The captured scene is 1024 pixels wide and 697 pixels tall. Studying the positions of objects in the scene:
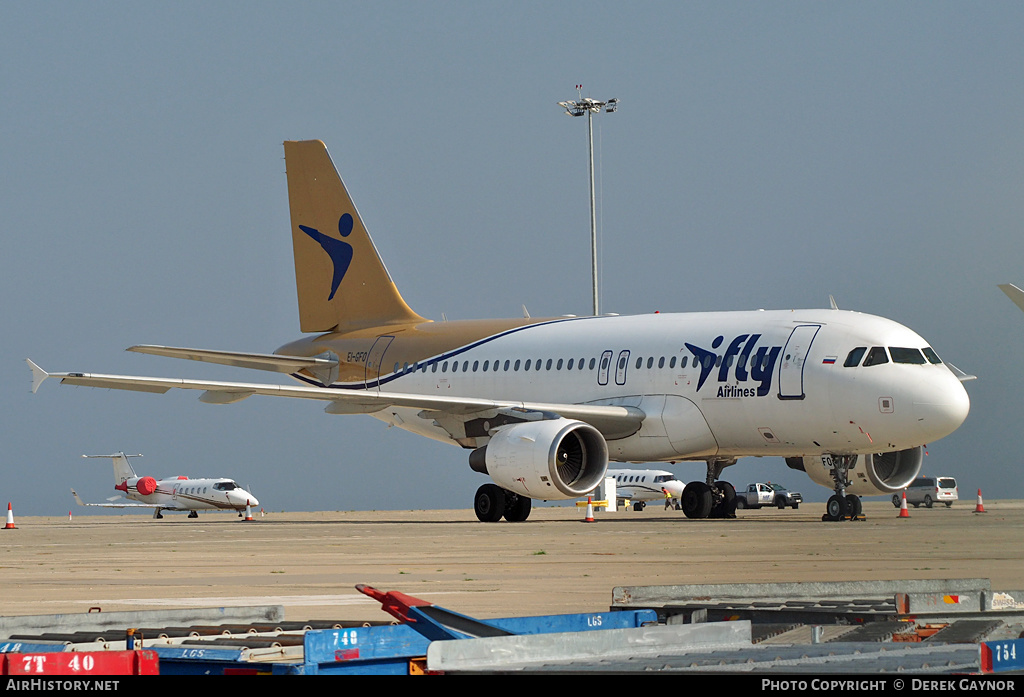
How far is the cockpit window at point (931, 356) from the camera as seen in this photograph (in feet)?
83.0

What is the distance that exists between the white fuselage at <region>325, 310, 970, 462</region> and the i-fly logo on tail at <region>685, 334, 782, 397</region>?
0.02m

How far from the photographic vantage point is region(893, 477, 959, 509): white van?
54.9 metres

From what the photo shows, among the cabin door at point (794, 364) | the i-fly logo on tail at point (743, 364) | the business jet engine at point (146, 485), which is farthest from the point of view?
the business jet engine at point (146, 485)

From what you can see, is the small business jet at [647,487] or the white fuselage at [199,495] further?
the small business jet at [647,487]

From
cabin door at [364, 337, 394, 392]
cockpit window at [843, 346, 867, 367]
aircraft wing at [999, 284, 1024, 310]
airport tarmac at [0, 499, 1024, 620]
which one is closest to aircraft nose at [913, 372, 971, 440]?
cockpit window at [843, 346, 867, 367]

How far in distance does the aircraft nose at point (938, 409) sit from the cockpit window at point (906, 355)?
0.49 meters

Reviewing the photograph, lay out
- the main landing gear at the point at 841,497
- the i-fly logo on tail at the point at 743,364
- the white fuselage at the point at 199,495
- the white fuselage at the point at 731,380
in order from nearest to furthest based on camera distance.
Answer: the white fuselage at the point at 731,380
the i-fly logo on tail at the point at 743,364
the main landing gear at the point at 841,497
the white fuselage at the point at 199,495

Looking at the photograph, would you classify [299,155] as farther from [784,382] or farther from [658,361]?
[784,382]

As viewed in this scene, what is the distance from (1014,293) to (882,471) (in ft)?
34.4

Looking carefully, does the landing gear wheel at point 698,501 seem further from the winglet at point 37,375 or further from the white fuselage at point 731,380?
the winglet at point 37,375

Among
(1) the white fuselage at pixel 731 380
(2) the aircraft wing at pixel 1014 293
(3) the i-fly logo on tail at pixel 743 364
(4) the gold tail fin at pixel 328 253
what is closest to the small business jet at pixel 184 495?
(4) the gold tail fin at pixel 328 253

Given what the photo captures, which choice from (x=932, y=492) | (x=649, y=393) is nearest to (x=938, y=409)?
(x=649, y=393)

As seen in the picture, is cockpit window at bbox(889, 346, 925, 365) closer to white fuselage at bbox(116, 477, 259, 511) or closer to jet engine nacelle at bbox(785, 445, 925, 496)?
jet engine nacelle at bbox(785, 445, 925, 496)

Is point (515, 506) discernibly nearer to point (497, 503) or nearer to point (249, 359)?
point (497, 503)
